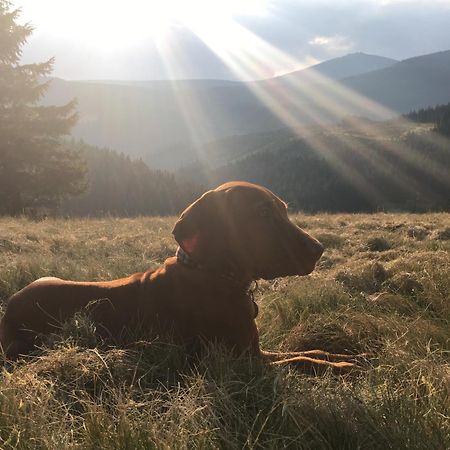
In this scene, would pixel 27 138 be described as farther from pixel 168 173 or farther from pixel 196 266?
pixel 168 173

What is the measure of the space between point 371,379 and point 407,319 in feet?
4.59

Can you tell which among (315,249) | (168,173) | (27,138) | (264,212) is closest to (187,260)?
(264,212)

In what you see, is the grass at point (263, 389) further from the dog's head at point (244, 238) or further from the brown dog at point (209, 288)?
the dog's head at point (244, 238)

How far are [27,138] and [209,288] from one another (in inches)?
741

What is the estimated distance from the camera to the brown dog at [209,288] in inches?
111

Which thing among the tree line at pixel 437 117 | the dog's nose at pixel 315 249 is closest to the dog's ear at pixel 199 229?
the dog's nose at pixel 315 249

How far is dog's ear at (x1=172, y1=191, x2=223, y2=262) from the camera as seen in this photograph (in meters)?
2.86

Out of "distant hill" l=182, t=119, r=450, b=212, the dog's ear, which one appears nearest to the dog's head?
the dog's ear

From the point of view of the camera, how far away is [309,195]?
10250cm

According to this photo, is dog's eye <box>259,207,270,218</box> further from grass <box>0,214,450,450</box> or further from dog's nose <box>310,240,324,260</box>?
grass <box>0,214,450,450</box>

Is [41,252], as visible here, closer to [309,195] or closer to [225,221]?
[225,221]

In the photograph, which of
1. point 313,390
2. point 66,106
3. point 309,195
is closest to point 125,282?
point 313,390

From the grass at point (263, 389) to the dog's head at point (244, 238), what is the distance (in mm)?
588

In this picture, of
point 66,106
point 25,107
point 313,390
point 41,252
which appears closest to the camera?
point 313,390
